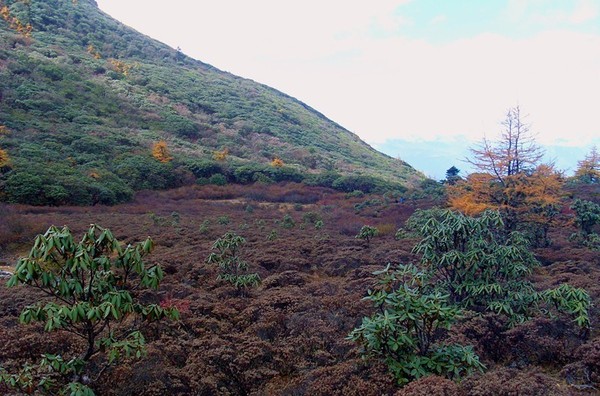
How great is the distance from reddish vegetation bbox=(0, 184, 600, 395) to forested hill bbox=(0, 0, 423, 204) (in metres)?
13.1

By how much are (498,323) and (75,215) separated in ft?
52.9

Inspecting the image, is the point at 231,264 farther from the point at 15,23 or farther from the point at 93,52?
the point at 15,23

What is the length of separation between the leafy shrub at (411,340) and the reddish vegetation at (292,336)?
19 cm

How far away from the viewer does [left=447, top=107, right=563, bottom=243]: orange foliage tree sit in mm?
13578

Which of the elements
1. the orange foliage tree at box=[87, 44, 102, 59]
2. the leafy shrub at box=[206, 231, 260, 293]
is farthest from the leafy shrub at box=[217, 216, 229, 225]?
the orange foliage tree at box=[87, 44, 102, 59]

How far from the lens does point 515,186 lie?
44.9 ft

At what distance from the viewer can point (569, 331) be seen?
5.63 metres

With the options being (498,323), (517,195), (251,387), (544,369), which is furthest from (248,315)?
(517,195)

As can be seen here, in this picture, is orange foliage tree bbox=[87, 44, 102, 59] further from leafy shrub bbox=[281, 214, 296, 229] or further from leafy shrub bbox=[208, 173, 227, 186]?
leafy shrub bbox=[281, 214, 296, 229]

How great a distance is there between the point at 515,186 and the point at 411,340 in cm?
1130

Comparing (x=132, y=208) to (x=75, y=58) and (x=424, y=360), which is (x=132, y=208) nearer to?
(x=424, y=360)

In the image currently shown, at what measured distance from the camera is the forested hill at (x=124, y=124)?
24.4 metres

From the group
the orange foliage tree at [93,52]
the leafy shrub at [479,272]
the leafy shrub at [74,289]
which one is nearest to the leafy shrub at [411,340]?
the leafy shrub at [479,272]

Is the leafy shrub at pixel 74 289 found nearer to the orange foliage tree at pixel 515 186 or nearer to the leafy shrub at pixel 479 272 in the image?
the leafy shrub at pixel 479 272
